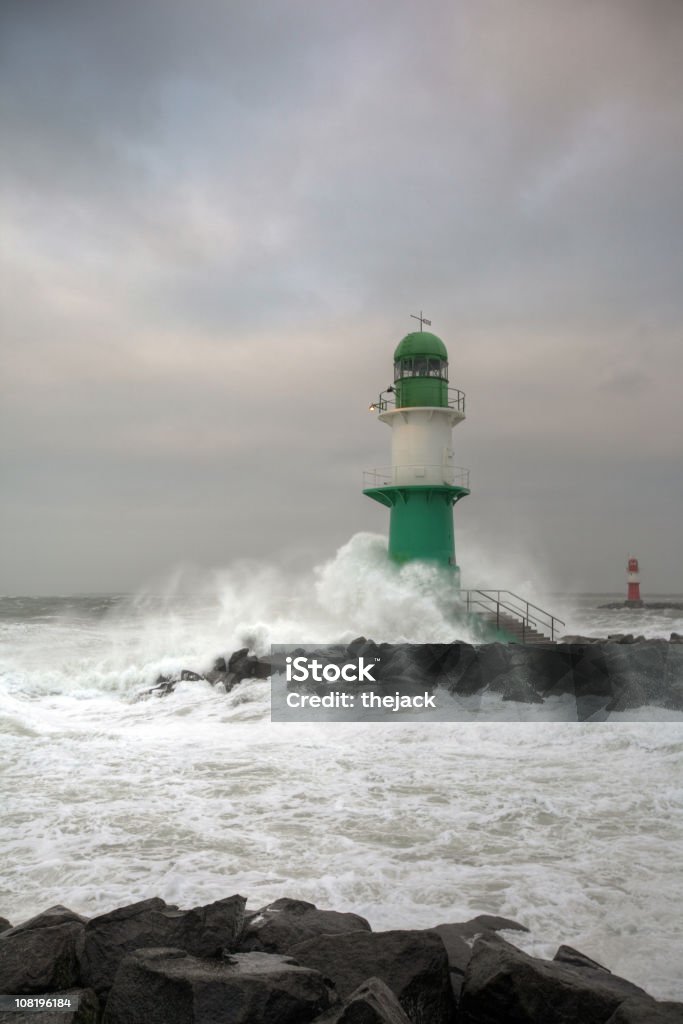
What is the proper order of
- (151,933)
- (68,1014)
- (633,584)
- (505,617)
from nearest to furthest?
(68,1014), (151,933), (505,617), (633,584)

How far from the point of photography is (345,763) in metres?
7.92

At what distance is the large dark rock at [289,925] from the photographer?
12.2 ft

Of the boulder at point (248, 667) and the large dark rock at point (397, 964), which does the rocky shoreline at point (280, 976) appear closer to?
the large dark rock at point (397, 964)

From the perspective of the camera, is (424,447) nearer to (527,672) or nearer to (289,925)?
(527,672)

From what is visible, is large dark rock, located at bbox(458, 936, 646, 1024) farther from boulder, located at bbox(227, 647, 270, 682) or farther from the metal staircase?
the metal staircase

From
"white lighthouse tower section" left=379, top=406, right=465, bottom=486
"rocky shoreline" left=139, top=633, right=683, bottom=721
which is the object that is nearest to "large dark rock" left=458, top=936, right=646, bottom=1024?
"rocky shoreline" left=139, top=633, right=683, bottom=721

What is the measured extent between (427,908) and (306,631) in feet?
37.4

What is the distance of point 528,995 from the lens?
3.06 metres

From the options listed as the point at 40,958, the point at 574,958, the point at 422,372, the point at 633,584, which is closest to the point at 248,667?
the point at 422,372

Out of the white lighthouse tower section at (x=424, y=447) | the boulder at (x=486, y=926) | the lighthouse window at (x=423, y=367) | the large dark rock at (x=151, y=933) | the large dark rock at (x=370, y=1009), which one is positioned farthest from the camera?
the lighthouse window at (x=423, y=367)

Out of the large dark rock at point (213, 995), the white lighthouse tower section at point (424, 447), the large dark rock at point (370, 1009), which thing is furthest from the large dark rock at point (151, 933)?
the white lighthouse tower section at point (424, 447)

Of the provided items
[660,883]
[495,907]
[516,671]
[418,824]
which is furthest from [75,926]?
[516,671]

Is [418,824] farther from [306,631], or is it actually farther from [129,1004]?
[306,631]

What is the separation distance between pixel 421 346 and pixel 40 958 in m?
14.9
